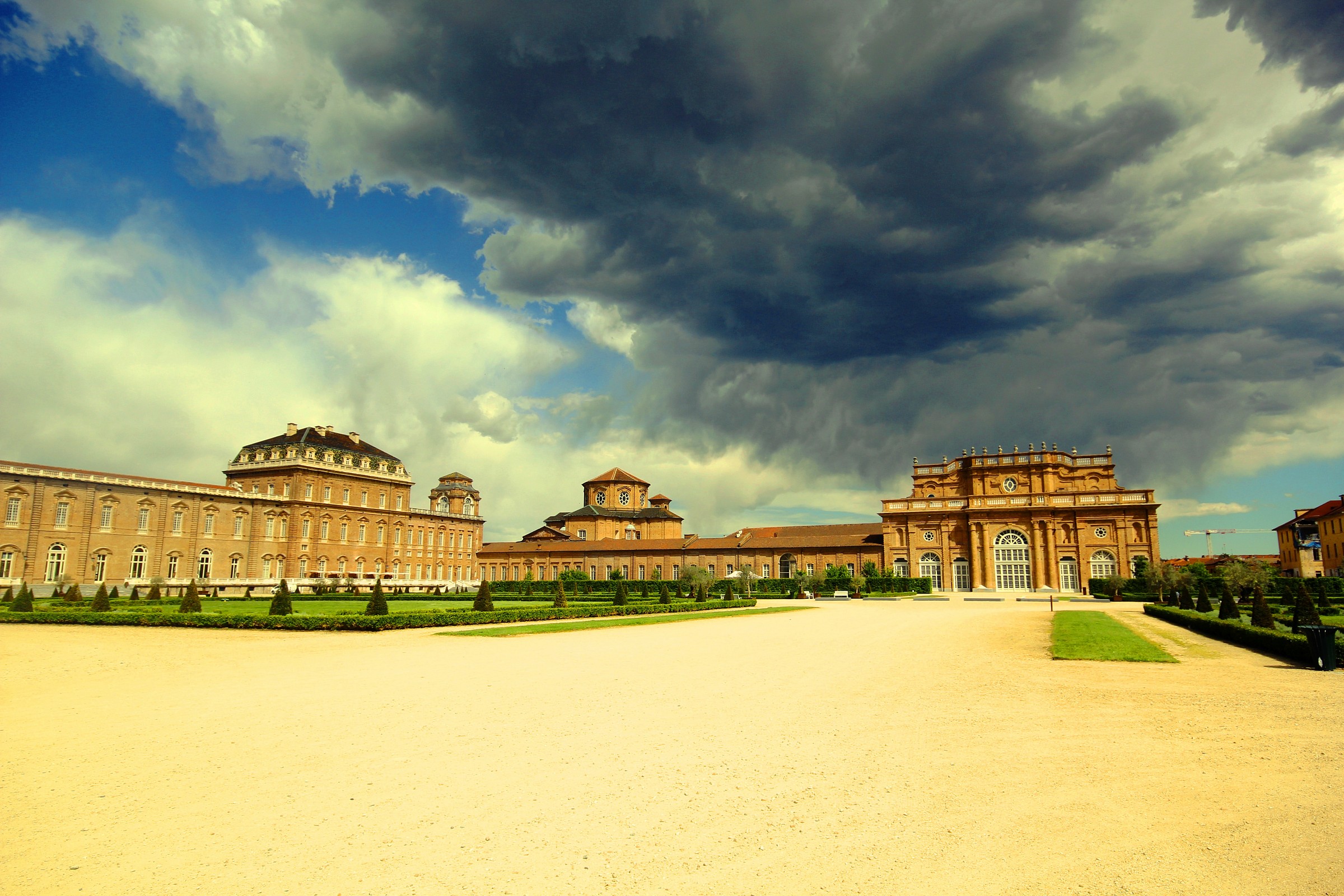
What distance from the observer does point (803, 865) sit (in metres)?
5.21

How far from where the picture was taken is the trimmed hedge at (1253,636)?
16.1 metres

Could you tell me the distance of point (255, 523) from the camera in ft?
225

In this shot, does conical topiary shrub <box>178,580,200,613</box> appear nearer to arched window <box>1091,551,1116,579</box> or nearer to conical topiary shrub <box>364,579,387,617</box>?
conical topiary shrub <box>364,579,387,617</box>

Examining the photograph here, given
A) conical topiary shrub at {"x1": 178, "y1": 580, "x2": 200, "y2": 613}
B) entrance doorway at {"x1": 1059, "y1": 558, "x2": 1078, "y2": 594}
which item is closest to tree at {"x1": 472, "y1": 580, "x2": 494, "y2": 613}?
conical topiary shrub at {"x1": 178, "y1": 580, "x2": 200, "y2": 613}

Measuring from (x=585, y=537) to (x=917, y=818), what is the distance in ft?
291

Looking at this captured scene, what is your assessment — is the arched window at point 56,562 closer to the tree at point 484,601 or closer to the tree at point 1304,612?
the tree at point 484,601

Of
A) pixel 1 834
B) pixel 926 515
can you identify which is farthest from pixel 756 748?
pixel 926 515

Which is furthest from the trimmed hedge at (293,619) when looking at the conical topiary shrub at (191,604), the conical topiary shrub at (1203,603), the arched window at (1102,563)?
the arched window at (1102,563)

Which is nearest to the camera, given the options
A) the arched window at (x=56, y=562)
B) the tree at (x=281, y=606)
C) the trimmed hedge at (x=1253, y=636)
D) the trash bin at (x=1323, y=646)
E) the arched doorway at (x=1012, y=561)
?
the trash bin at (x=1323, y=646)

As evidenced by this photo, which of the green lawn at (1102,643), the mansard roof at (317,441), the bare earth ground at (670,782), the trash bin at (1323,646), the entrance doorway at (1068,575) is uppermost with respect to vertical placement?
the mansard roof at (317,441)

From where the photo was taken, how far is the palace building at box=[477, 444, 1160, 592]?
221ft

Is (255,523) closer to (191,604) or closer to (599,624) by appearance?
(191,604)

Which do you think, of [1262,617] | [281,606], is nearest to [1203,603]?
[1262,617]

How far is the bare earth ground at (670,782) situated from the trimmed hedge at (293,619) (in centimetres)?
994
